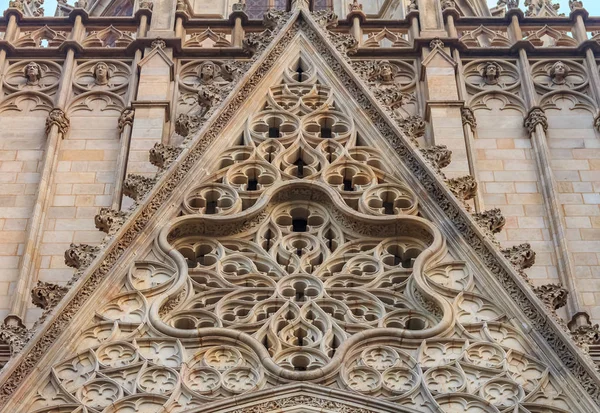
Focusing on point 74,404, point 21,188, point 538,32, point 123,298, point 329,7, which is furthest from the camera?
point 329,7

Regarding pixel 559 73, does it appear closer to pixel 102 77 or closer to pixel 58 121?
pixel 102 77

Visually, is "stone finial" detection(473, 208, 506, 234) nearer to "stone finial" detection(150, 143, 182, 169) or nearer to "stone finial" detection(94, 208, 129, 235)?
"stone finial" detection(150, 143, 182, 169)

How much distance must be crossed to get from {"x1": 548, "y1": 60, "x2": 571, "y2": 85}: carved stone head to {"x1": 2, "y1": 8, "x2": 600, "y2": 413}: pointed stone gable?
3758 millimetres

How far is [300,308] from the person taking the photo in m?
20.4

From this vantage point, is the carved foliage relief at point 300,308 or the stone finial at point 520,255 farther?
the stone finial at point 520,255

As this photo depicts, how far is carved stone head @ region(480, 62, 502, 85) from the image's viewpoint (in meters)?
26.4

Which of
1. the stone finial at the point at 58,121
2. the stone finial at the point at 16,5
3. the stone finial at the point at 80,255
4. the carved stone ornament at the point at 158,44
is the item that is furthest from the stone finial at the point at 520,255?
the stone finial at the point at 16,5

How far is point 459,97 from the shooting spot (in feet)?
84.1

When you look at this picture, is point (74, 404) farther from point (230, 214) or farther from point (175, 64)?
point (175, 64)

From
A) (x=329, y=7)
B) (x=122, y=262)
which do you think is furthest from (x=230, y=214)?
(x=329, y=7)

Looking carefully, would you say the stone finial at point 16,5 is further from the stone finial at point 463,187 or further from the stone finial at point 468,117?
the stone finial at point 463,187

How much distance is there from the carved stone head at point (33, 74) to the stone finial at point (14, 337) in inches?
283

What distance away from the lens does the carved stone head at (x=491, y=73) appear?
26.4 m

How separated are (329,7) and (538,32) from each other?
23.2 ft
